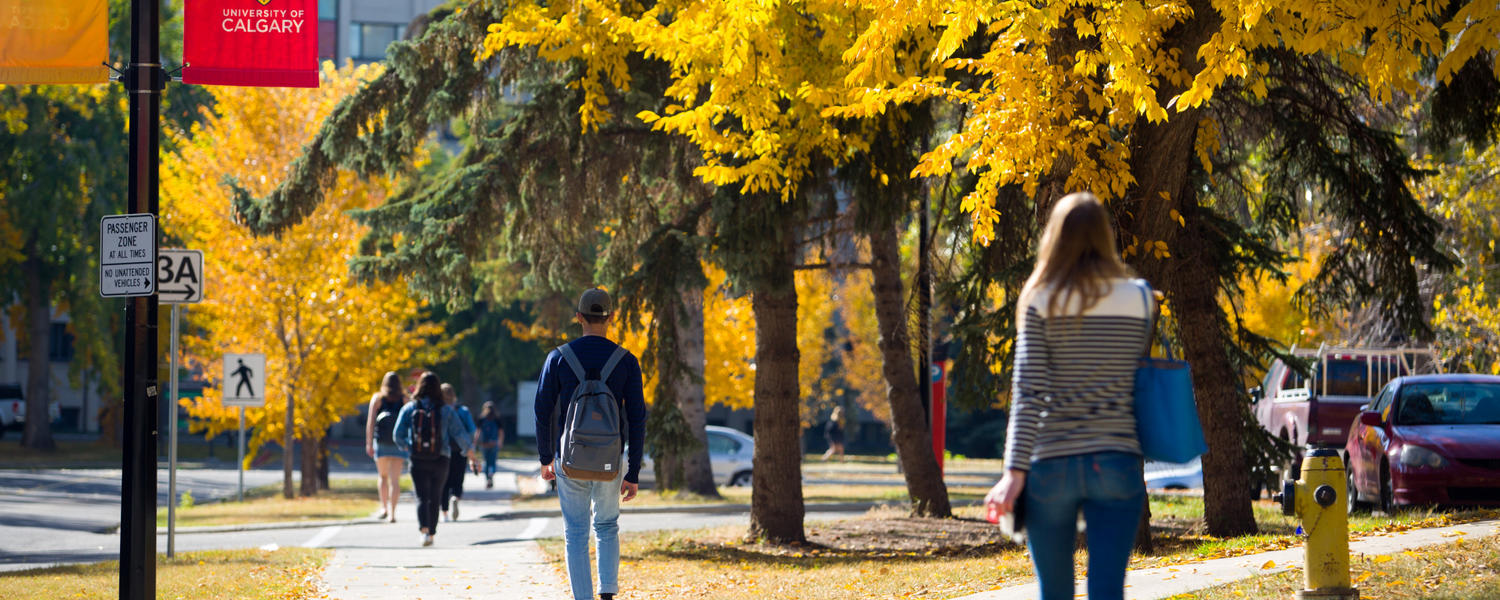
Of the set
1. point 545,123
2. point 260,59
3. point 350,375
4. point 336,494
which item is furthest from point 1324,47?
point 336,494

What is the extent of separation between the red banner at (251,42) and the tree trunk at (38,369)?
36791 millimetres

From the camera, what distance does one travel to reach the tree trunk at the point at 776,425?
547 inches

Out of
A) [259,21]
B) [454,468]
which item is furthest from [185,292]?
[454,468]

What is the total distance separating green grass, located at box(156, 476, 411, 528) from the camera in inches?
843

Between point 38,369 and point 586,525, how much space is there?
41.2 metres

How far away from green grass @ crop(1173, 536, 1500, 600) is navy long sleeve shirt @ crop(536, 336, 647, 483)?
3050 mm

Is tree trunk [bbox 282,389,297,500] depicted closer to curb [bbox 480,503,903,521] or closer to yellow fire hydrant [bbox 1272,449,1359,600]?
A: curb [bbox 480,503,903,521]

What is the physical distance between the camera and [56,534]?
19031 mm

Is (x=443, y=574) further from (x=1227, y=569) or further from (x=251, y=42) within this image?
(x=1227, y=569)

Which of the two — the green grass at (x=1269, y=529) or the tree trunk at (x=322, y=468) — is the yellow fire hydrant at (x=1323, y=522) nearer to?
the green grass at (x=1269, y=529)

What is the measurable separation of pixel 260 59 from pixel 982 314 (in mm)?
7509

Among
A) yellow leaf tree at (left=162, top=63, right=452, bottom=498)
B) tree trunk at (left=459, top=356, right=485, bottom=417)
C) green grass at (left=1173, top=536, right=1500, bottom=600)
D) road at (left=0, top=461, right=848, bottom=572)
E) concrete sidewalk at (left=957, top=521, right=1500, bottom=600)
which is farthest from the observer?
tree trunk at (left=459, top=356, right=485, bottom=417)

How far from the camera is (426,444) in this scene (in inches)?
594

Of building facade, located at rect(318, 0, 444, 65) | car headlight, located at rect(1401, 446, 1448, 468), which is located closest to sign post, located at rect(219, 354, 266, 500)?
car headlight, located at rect(1401, 446, 1448, 468)
